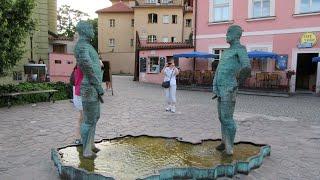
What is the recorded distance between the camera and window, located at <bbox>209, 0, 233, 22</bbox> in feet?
76.3

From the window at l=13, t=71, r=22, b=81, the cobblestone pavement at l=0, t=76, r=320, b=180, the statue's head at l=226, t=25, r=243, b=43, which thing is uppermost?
the statue's head at l=226, t=25, r=243, b=43

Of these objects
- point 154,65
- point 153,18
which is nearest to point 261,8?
point 154,65

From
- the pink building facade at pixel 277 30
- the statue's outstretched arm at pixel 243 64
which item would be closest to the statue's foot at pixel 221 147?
the statue's outstretched arm at pixel 243 64

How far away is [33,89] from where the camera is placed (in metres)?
14.1

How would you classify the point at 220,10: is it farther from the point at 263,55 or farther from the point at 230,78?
the point at 230,78

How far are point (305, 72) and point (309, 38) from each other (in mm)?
2786

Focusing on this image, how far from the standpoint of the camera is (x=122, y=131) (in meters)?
8.88

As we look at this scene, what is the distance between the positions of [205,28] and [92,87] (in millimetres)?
19585

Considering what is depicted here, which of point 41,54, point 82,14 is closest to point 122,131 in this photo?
point 41,54

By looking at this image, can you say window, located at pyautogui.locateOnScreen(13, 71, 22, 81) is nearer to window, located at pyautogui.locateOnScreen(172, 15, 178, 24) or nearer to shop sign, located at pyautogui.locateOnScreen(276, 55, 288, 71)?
shop sign, located at pyautogui.locateOnScreen(276, 55, 288, 71)

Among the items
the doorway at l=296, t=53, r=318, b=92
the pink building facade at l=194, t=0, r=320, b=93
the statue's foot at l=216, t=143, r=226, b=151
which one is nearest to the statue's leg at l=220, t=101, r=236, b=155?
the statue's foot at l=216, t=143, r=226, b=151

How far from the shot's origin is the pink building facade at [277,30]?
1986 centimetres

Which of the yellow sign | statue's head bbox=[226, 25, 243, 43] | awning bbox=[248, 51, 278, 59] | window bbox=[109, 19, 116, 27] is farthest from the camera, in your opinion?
window bbox=[109, 19, 116, 27]

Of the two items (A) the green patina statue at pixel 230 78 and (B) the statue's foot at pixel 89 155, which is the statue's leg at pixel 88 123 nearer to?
(B) the statue's foot at pixel 89 155
